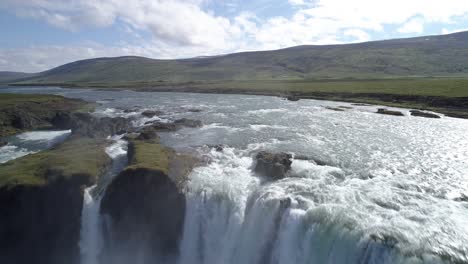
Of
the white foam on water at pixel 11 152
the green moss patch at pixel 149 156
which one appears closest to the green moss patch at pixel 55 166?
the green moss patch at pixel 149 156

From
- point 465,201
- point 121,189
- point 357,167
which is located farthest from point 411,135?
point 121,189

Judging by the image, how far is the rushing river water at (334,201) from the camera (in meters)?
20.3

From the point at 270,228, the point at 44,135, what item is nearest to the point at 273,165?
the point at 270,228

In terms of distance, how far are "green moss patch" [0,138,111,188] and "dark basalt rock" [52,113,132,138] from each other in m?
11.9

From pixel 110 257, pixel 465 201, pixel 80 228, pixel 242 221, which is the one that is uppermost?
pixel 465 201

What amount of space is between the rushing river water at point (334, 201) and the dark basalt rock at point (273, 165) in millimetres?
872

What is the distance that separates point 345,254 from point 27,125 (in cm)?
6584

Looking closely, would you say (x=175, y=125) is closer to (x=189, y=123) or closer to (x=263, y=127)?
(x=189, y=123)

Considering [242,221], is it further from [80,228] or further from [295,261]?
[80,228]

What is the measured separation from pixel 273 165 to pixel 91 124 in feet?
130

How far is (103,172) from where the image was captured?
33781 mm

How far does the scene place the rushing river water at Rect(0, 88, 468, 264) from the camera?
20.3 meters

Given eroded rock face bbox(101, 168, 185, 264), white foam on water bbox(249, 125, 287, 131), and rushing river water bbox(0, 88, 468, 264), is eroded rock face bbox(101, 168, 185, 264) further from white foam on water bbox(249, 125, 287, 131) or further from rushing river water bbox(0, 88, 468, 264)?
white foam on water bbox(249, 125, 287, 131)

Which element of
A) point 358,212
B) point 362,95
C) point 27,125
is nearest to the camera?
point 358,212
